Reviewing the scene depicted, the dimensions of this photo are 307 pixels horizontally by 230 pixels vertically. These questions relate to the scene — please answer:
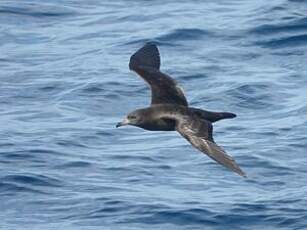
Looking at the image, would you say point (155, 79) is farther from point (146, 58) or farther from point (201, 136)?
point (201, 136)

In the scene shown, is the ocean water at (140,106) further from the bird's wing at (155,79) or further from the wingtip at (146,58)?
the wingtip at (146,58)

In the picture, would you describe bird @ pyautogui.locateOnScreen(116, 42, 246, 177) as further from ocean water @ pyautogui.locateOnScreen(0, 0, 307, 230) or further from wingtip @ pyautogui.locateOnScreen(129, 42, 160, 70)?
ocean water @ pyautogui.locateOnScreen(0, 0, 307, 230)

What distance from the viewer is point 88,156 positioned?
770 inches

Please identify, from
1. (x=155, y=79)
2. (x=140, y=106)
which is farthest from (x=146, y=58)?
(x=140, y=106)

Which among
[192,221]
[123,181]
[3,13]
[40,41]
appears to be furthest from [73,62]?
[192,221]

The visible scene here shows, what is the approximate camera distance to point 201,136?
49.6 ft

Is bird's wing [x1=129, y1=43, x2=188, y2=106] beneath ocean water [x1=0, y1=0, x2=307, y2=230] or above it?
above

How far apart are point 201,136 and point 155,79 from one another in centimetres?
182

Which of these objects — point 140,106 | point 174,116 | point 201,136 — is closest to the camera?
point 201,136

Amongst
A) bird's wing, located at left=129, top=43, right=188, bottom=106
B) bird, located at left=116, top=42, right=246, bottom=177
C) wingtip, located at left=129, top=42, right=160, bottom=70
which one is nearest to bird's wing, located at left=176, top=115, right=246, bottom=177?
bird, located at left=116, top=42, right=246, bottom=177

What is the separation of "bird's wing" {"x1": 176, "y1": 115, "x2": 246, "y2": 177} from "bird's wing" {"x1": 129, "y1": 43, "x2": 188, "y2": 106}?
3.37 feet

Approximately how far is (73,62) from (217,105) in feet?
12.1

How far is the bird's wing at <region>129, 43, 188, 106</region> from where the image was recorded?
1652 cm

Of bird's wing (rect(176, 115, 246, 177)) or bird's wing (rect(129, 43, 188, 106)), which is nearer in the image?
bird's wing (rect(176, 115, 246, 177))
